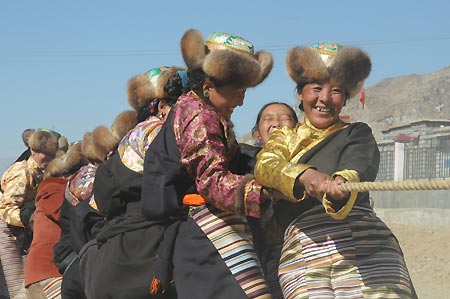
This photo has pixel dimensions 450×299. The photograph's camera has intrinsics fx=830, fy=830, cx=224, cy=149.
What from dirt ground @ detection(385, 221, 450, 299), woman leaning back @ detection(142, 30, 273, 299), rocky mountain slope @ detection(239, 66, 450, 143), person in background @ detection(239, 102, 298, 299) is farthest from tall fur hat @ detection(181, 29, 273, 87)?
rocky mountain slope @ detection(239, 66, 450, 143)

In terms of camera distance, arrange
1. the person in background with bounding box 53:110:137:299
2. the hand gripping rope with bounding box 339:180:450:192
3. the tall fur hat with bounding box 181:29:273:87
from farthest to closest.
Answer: the person in background with bounding box 53:110:137:299 → the tall fur hat with bounding box 181:29:273:87 → the hand gripping rope with bounding box 339:180:450:192

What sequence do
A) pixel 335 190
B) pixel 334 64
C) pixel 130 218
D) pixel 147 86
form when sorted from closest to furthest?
pixel 335 190, pixel 334 64, pixel 130 218, pixel 147 86

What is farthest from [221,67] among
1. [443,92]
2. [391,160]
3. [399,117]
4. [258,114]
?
[443,92]

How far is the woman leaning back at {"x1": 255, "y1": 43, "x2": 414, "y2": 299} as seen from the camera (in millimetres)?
3562

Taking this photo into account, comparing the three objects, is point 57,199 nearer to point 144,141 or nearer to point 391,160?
point 144,141

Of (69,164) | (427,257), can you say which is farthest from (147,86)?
(427,257)

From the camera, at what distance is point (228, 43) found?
154 inches

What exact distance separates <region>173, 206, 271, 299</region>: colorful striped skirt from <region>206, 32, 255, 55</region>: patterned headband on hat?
0.76 meters

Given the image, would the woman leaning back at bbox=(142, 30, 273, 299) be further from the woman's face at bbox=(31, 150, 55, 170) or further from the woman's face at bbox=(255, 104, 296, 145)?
the woman's face at bbox=(31, 150, 55, 170)

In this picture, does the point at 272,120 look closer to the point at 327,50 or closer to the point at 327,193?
the point at 327,50

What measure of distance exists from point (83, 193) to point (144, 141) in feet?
5.18

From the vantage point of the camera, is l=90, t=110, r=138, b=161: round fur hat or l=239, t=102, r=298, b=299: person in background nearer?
l=239, t=102, r=298, b=299: person in background

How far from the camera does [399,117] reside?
272 feet

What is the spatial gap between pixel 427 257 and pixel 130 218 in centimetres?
1264
